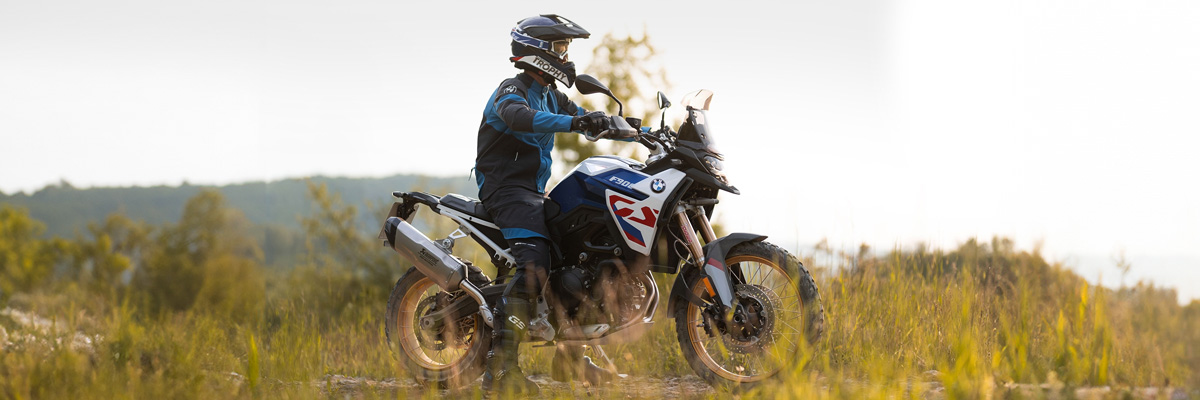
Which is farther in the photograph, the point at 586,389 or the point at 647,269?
the point at 586,389

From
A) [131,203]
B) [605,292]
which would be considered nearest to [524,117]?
[605,292]

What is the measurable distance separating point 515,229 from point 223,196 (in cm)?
2816

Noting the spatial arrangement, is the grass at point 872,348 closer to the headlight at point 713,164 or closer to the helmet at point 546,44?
the headlight at point 713,164

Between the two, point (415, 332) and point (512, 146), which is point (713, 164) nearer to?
point (512, 146)

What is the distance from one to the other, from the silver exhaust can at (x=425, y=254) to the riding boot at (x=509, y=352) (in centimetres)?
41

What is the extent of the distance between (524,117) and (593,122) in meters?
0.43

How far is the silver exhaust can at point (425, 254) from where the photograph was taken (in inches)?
199

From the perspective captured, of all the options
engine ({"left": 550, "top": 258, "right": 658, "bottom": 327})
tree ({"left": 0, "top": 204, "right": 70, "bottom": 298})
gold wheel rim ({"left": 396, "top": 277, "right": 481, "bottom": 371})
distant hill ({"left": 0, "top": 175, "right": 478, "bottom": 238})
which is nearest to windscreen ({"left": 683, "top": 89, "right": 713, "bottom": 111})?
engine ({"left": 550, "top": 258, "right": 658, "bottom": 327})

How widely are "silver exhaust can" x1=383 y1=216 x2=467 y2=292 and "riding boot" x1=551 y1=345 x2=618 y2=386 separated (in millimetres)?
762

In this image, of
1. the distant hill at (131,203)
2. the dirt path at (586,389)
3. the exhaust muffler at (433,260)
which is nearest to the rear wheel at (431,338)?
the dirt path at (586,389)

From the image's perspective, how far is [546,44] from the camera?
494cm

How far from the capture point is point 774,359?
431 centimetres

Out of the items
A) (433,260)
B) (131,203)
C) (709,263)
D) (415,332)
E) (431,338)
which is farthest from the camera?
→ (131,203)

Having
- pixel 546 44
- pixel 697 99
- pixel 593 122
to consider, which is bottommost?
pixel 593 122
